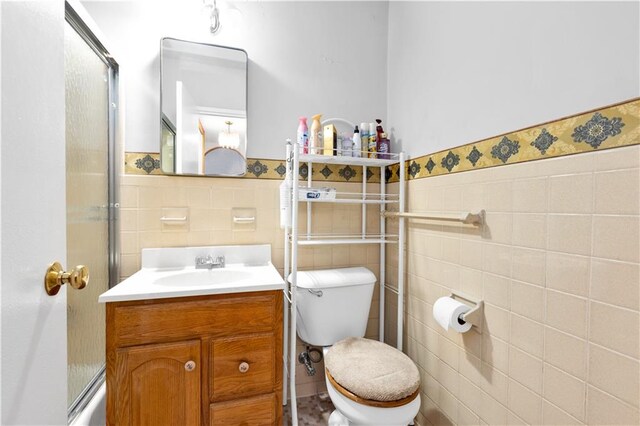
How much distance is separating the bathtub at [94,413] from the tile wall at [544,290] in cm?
148

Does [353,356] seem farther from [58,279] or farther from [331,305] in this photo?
[58,279]

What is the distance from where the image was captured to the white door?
0.49 m

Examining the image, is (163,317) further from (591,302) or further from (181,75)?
(591,302)

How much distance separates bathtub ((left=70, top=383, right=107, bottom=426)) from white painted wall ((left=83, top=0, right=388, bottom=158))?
1143 millimetres

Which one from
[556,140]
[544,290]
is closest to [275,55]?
[556,140]

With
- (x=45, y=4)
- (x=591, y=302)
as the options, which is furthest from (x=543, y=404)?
(x=45, y=4)

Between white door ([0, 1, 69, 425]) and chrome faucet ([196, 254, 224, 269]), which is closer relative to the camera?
white door ([0, 1, 69, 425])

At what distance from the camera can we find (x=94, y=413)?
1.19 metres

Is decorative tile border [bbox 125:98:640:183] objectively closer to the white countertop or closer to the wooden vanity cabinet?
the white countertop

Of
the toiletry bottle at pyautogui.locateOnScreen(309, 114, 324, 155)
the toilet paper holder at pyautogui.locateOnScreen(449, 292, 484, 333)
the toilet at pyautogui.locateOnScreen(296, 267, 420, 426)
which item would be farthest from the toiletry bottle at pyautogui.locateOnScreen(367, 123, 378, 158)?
the toilet paper holder at pyautogui.locateOnScreen(449, 292, 484, 333)

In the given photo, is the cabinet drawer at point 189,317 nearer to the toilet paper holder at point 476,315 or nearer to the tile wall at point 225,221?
the tile wall at point 225,221

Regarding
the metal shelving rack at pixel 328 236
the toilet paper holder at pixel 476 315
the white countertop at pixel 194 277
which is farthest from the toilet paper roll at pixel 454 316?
the white countertop at pixel 194 277

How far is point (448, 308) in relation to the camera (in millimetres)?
1144

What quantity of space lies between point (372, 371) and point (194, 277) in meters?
0.92
